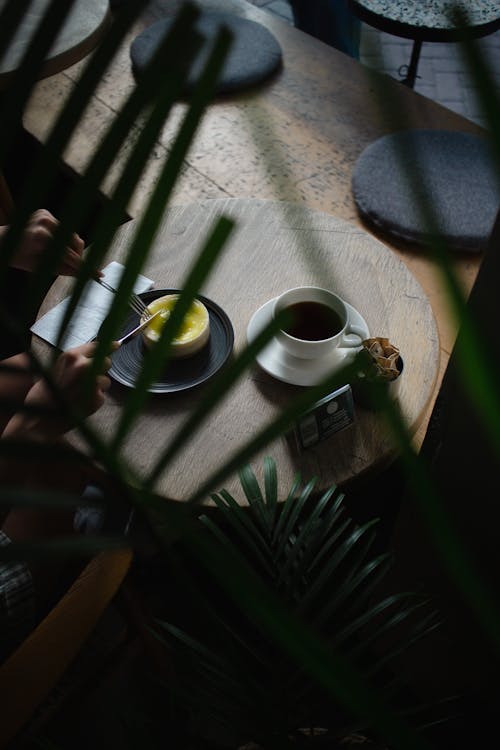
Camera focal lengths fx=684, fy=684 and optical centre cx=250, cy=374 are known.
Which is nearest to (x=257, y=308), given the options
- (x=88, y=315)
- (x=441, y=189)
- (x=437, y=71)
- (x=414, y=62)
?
(x=88, y=315)

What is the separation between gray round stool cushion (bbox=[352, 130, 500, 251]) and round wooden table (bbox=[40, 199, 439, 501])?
1.46 feet

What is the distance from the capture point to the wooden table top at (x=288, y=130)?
2348mm

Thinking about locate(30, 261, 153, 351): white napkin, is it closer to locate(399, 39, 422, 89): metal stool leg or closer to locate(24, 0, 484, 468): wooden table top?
locate(24, 0, 484, 468): wooden table top

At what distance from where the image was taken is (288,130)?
2.61 m

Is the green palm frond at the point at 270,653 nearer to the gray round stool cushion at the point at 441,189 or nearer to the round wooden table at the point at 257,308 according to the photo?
the round wooden table at the point at 257,308

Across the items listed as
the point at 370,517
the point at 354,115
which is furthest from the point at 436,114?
the point at 370,517

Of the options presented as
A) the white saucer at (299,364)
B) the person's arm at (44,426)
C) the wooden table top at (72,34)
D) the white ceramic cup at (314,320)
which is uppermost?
the wooden table top at (72,34)

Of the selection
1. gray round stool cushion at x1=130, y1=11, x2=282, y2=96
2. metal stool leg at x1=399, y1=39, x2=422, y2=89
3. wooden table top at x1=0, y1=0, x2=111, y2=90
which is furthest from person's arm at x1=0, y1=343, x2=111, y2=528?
metal stool leg at x1=399, y1=39, x2=422, y2=89

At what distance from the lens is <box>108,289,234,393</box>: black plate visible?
1.48 meters

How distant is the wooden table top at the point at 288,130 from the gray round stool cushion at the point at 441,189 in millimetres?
50

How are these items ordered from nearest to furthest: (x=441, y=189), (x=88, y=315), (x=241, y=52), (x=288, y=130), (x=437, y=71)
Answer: (x=88, y=315), (x=441, y=189), (x=288, y=130), (x=241, y=52), (x=437, y=71)

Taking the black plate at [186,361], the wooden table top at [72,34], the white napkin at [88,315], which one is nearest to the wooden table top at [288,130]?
the wooden table top at [72,34]

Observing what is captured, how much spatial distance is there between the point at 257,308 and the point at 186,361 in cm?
25

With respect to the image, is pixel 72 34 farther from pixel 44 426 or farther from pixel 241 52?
pixel 44 426
